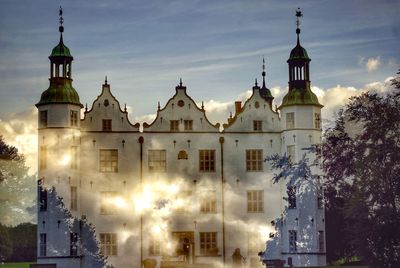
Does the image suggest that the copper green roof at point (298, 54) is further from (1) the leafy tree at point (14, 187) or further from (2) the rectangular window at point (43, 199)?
(1) the leafy tree at point (14, 187)

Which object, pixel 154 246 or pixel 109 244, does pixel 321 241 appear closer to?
pixel 154 246

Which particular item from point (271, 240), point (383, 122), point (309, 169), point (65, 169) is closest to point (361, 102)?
point (383, 122)

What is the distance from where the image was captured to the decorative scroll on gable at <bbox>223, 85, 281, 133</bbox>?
169 feet

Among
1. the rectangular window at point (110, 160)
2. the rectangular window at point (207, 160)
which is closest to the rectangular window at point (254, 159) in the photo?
the rectangular window at point (207, 160)

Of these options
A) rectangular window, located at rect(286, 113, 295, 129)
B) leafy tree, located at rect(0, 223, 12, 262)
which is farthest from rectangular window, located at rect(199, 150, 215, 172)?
leafy tree, located at rect(0, 223, 12, 262)

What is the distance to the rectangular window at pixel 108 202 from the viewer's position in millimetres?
50219

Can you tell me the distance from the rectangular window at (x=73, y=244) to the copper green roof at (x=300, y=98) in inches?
653

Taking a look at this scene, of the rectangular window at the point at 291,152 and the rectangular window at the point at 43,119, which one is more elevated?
the rectangular window at the point at 43,119

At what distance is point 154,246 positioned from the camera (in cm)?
5006

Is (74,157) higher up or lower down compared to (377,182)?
higher up

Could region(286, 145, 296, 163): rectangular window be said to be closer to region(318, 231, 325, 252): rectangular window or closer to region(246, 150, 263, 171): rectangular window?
region(246, 150, 263, 171): rectangular window

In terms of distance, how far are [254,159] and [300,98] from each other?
17.1 ft

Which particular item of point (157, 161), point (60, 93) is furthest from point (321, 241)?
point (60, 93)

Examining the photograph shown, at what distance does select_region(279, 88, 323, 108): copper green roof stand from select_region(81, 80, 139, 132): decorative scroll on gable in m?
10.5
